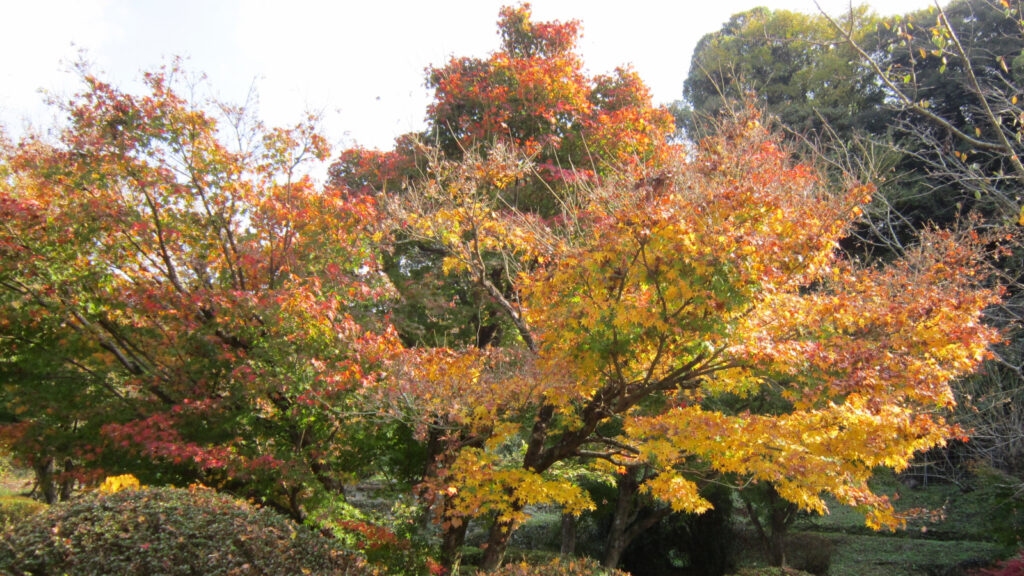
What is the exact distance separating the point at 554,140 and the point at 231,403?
6100mm

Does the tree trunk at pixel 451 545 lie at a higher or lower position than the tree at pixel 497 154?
lower

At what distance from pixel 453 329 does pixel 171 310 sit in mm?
3909

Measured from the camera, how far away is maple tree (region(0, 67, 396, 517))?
20.7ft

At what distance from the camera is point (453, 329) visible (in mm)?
9062

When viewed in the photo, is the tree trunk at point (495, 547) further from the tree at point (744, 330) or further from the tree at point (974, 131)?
the tree at point (974, 131)

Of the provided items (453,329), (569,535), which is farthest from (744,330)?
(569,535)

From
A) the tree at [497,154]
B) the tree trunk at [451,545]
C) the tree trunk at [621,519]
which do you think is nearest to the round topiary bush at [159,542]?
the tree trunk at [451,545]

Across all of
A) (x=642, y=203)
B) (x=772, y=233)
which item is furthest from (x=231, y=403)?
(x=772, y=233)

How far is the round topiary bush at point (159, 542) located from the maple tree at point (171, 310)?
833mm

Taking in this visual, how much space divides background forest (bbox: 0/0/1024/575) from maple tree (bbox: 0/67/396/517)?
0.03m

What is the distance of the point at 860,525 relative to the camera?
1672 cm

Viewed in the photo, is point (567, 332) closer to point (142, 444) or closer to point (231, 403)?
point (231, 403)

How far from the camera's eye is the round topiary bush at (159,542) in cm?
461

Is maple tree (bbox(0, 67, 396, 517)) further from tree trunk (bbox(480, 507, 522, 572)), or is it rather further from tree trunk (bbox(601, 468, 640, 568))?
tree trunk (bbox(601, 468, 640, 568))
